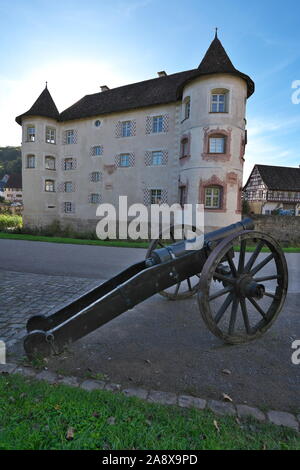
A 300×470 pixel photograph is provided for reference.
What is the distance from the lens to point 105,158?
21109 millimetres

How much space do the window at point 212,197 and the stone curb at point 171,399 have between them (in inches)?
563

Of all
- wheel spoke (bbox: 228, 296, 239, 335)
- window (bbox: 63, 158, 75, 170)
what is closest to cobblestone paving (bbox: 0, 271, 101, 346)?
wheel spoke (bbox: 228, 296, 239, 335)

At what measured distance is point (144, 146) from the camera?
19391mm

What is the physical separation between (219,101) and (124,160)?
8176 mm

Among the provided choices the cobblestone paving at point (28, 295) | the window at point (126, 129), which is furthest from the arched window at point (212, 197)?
the cobblestone paving at point (28, 295)

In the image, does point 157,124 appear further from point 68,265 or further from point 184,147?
point 68,265

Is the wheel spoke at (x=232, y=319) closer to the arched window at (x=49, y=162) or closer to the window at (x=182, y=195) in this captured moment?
the window at (x=182, y=195)

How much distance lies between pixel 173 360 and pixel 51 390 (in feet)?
4.07

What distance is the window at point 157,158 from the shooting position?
18.8 meters

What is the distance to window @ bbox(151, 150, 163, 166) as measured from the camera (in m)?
18.8

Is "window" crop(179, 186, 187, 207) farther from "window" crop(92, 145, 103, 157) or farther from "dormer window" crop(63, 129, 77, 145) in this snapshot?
"dormer window" crop(63, 129, 77, 145)

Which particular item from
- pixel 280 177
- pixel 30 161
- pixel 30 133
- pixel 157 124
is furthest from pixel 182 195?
pixel 280 177
